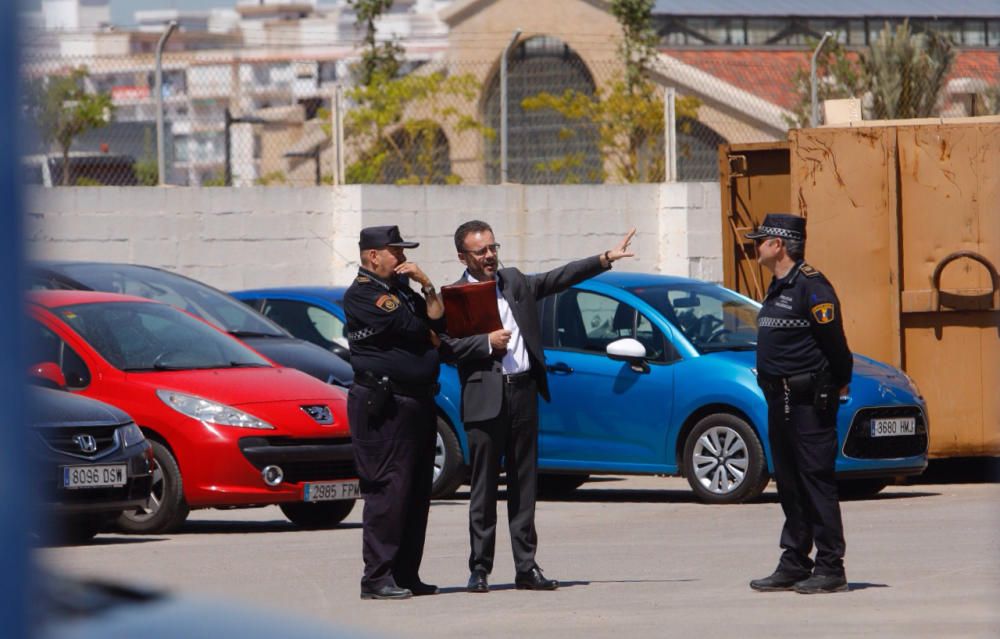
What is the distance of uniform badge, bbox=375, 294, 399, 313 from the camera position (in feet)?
25.8

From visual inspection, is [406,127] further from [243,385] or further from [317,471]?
[317,471]

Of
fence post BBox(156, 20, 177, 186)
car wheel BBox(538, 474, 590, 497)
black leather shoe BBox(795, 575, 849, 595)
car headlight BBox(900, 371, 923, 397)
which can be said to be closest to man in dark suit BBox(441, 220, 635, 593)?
black leather shoe BBox(795, 575, 849, 595)

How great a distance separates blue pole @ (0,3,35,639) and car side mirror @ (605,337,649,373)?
33.5 feet

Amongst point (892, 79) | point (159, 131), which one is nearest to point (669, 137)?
point (159, 131)

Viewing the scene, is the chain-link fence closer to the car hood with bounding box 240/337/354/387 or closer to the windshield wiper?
the windshield wiper

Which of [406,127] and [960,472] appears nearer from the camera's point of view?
[960,472]

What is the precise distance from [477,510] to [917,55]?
18.6 metres

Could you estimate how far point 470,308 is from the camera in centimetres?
804

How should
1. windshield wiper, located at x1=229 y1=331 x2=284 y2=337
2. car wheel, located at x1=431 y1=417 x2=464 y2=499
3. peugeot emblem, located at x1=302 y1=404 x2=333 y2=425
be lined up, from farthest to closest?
windshield wiper, located at x1=229 y1=331 x2=284 y2=337 → car wheel, located at x1=431 y1=417 x2=464 y2=499 → peugeot emblem, located at x1=302 y1=404 x2=333 y2=425

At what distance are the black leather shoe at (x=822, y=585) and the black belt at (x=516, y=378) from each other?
62.4 inches

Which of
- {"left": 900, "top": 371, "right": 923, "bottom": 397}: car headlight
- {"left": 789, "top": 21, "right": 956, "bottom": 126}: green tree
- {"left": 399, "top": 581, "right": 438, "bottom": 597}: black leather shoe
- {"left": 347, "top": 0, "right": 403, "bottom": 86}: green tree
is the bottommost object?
{"left": 399, "top": 581, "right": 438, "bottom": 597}: black leather shoe

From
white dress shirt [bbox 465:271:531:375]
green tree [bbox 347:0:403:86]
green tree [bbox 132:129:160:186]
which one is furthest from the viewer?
green tree [bbox 347:0:403:86]

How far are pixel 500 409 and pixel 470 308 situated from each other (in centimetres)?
50

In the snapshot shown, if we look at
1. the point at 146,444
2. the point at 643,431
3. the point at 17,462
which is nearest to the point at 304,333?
the point at 643,431
